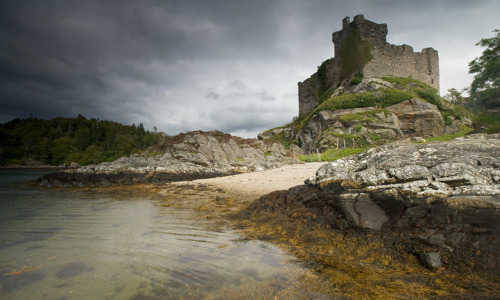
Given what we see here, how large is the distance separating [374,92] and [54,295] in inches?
1493

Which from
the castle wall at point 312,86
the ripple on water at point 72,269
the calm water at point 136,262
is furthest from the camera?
the castle wall at point 312,86

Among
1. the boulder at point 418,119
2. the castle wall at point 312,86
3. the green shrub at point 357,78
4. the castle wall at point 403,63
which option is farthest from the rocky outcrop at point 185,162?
the castle wall at point 403,63

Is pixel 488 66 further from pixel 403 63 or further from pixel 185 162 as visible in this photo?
pixel 185 162

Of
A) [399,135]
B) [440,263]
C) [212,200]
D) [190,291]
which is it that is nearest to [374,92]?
[399,135]

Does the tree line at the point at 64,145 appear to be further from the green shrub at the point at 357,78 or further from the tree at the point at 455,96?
the tree at the point at 455,96

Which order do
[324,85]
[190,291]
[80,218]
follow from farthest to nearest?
1. [324,85]
2. [80,218]
3. [190,291]

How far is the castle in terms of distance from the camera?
38719 millimetres

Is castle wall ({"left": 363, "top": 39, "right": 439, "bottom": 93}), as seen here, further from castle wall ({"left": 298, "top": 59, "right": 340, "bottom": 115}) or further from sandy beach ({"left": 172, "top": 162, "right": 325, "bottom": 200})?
sandy beach ({"left": 172, "top": 162, "right": 325, "bottom": 200})

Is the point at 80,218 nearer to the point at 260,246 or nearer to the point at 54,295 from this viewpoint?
the point at 54,295

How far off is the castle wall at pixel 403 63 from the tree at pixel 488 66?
6867 millimetres

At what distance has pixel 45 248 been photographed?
195 inches

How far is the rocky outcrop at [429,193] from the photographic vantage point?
3324mm

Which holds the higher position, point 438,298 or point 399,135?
point 399,135

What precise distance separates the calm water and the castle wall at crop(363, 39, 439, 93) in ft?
139
